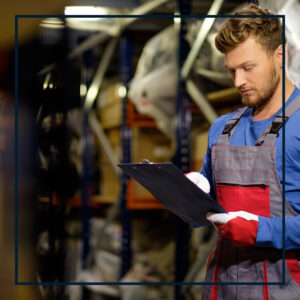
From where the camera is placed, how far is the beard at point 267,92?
1.03 m

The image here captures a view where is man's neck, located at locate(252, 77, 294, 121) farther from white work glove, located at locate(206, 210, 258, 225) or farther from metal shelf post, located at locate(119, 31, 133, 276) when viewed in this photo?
metal shelf post, located at locate(119, 31, 133, 276)

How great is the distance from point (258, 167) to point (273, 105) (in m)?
0.15

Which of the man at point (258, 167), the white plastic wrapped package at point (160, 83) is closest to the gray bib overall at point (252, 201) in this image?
the man at point (258, 167)

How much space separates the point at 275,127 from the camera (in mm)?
1013

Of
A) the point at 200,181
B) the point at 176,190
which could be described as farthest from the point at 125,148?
the point at 176,190

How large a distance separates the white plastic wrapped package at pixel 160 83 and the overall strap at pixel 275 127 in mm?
2025

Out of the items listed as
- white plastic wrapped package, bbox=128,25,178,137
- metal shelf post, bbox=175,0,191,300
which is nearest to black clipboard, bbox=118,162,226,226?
metal shelf post, bbox=175,0,191,300

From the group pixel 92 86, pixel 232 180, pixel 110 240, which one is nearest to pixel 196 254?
pixel 110 240

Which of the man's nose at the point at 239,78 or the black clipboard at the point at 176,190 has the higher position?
the man's nose at the point at 239,78

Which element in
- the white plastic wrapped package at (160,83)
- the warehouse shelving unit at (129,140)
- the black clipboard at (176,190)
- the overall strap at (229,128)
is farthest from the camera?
the white plastic wrapped package at (160,83)

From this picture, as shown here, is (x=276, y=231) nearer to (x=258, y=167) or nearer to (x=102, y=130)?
(x=258, y=167)

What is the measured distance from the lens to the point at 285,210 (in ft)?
3.34

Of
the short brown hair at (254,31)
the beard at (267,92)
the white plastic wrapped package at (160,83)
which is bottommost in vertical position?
the beard at (267,92)

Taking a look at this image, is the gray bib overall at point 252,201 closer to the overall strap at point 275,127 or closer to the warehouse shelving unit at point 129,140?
the overall strap at point 275,127
